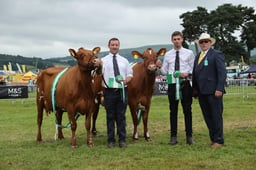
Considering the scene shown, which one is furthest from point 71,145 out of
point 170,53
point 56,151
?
point 170,53

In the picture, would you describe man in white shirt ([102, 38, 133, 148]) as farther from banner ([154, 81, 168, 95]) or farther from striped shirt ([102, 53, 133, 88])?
banner ([154, 81, 168, 95])

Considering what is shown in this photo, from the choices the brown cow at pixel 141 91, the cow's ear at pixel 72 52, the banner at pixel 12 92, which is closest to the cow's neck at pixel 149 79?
→ the brown cow at pixel 141 91

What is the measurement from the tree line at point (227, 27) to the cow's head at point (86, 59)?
2158 inches

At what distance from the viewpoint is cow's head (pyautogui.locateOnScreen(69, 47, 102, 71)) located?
283 inches

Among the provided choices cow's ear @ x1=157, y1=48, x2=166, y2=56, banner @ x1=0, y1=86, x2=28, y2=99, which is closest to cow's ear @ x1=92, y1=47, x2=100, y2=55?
cow's ear @ x1=157, y1=48, x2=166, y2=56

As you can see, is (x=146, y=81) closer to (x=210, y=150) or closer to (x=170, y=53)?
(x=170, y=53)

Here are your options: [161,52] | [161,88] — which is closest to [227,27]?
[161,88]

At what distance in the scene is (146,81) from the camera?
8.44 meters

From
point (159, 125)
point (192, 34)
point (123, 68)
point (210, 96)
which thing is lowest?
point (159, 125)

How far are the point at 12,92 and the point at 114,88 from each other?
46.6 ft

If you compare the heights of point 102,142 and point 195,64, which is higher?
point 195,64

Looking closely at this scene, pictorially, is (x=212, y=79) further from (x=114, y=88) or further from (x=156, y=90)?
(x=156, y=90)

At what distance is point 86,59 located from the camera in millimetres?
7227

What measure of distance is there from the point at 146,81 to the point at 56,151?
2.52 metres
